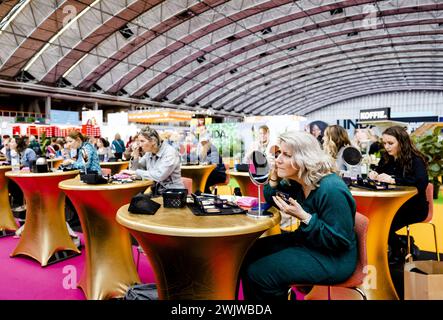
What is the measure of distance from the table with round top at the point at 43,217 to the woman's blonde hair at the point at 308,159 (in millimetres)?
2652

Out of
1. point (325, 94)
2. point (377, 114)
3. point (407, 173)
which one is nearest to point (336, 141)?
point (407, 173)

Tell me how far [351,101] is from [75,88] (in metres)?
29.9

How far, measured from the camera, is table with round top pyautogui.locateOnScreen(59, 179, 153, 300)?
2504 millimetres

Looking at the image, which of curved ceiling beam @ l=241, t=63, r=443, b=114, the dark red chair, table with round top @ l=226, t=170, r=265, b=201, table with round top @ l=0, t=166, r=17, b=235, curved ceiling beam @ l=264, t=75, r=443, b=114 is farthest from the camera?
curved ceiling beam @ l=264, t=75, r=443, b=114

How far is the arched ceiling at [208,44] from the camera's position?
15453 mm

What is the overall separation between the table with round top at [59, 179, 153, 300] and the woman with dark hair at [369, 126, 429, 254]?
2.16m

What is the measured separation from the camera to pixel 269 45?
70.8 ft

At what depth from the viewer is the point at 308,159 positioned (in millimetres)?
1623

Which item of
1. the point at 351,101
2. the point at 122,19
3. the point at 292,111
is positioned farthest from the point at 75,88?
the point at 351,101

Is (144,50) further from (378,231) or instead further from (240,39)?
(378,231)

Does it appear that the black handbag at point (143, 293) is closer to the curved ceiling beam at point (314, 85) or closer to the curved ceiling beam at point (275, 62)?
the curved ceiling beam at point (275, 62)

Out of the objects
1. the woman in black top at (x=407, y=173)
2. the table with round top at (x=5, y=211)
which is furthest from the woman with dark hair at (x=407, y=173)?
the table with round top at (x=5, y=211)

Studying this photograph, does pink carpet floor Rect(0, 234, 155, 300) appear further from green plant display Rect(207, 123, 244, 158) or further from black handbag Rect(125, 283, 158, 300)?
green plant display Rect(207, 123, 244, 158)

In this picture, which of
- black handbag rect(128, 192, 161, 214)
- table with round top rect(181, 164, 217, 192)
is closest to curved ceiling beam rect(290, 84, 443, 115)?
table with round top rect(181, 164, 217, 192)
